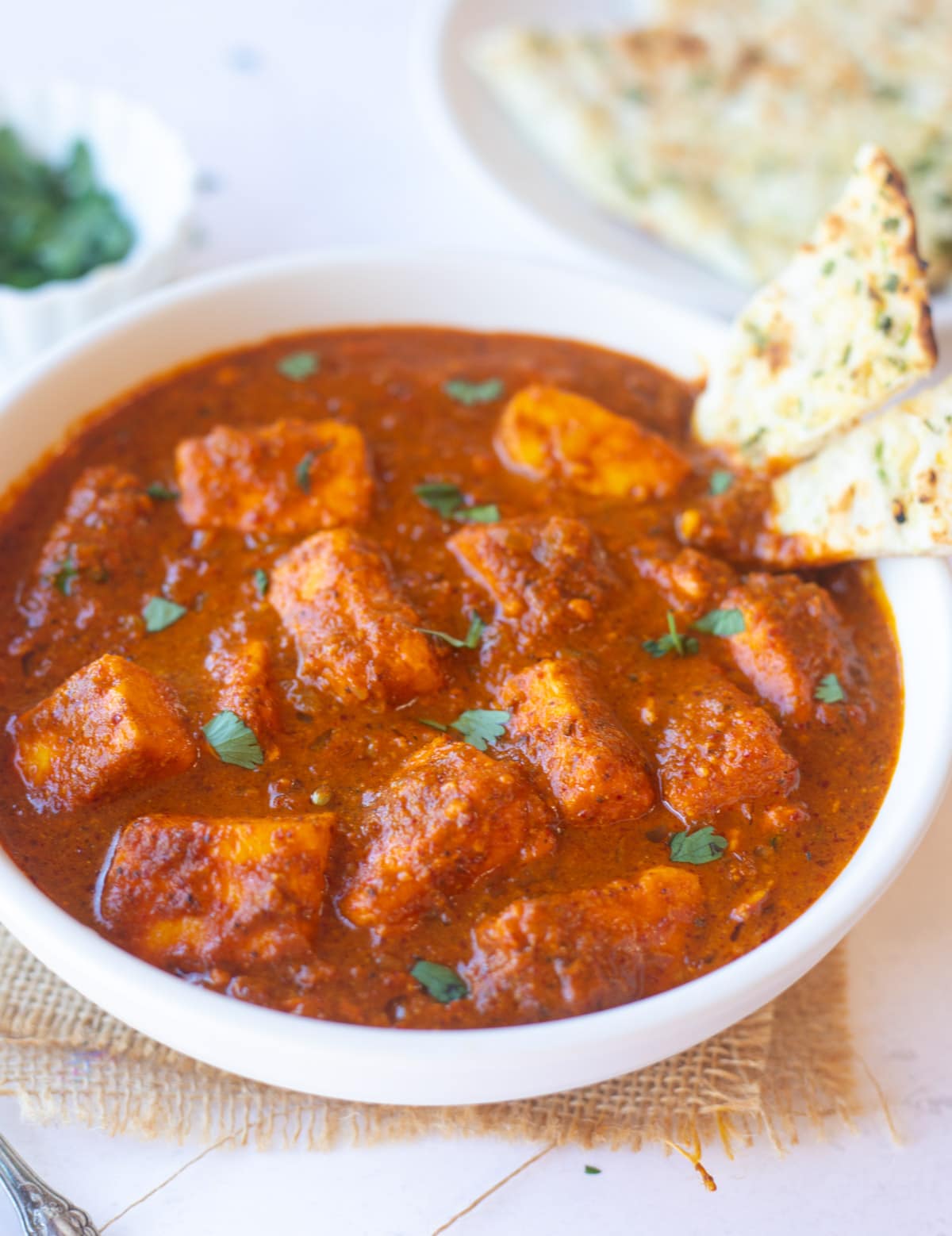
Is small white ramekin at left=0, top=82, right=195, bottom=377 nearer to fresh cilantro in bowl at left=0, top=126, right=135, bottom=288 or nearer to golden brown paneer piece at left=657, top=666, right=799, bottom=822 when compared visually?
fresh cilantro in bowl at left=0, top=126, right=135, bottom=288

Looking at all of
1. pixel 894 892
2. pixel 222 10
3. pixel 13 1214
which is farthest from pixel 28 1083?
pixel 222 10

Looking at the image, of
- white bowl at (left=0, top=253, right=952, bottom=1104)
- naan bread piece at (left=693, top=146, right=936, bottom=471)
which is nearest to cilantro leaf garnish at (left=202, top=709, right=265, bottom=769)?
white bowl at (left=0, top=253, right=952, bottom=1104)

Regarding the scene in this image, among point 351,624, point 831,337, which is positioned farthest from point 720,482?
point 351,624

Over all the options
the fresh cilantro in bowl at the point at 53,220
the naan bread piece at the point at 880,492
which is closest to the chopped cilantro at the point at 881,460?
the naan bread piece at the point at 880,492

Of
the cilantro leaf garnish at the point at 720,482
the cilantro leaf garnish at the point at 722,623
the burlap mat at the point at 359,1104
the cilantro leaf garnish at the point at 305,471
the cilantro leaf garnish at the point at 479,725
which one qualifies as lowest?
the burlap mat at the point at 359,1104

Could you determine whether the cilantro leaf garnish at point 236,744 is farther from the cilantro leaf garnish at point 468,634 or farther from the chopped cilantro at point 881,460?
the chopped cilantro at point 881,460

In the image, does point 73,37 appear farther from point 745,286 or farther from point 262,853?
point 262,853

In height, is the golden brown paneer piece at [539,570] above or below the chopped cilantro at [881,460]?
below
